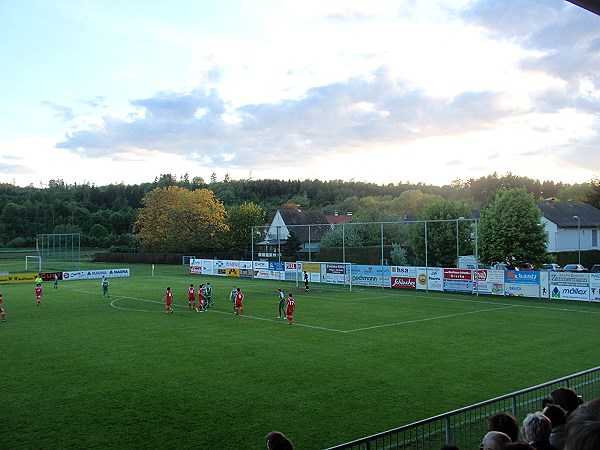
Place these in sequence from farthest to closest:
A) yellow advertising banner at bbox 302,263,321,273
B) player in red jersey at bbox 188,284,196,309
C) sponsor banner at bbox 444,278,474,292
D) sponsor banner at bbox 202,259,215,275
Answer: sponsor banner at bbox 202,259,215,275 → yellow advertising banner at bbox 302,263,321,273 → sponsor banner at bbox 444,278,474,292 → player in red jersey at bbox 188,284,196,309

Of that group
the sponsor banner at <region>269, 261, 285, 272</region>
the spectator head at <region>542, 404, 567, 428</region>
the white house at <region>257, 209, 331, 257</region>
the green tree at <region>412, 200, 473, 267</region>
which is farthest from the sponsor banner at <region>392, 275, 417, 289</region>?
the spectator head at <region>542, 404, 567, 428</region>

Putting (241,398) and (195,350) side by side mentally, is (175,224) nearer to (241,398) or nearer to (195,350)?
(195,350)

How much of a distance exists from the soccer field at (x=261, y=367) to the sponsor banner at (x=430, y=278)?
711 centimetres

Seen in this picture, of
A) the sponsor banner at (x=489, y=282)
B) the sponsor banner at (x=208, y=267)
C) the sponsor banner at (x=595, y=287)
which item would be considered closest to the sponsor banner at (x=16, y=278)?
the sponsor banner at (x=208, y=267)

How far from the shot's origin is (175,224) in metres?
84.3

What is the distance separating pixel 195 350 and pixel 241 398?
685 cm

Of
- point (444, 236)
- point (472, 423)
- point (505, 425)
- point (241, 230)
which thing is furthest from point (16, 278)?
point (505, 425)

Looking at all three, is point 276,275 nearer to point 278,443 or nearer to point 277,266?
point 277,266

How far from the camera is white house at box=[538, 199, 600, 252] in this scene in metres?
65.9

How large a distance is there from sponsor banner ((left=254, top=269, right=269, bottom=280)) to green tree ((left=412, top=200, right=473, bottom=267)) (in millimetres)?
14953

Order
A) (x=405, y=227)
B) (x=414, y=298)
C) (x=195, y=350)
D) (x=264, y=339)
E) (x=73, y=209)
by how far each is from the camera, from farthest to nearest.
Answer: (x=73, y=209) → (x=405, y=227) → (x=414, y=298) → (x=264, y=339) → (x=195, y=350)

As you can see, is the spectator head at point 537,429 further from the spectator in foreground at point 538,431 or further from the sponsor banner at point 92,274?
the sponsor banner at point 92,274

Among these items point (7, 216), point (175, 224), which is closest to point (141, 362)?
point (175, 224)

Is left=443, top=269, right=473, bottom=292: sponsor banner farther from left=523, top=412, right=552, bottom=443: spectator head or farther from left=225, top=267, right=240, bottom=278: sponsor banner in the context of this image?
left=523, top=412, right=552, bottom=443: spectator head
